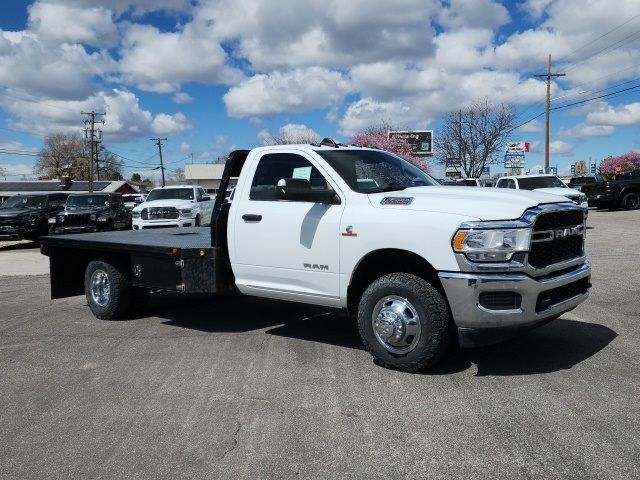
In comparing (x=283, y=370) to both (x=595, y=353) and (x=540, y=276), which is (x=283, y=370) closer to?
(x=540, y=276)

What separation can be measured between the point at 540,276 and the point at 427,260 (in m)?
0.89

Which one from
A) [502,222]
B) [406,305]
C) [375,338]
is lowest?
[375,338]

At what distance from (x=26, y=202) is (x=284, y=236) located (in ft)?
58.5

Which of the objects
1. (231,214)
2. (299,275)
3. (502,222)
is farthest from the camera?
(231,214)

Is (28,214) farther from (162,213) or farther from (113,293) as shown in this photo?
(113,293)

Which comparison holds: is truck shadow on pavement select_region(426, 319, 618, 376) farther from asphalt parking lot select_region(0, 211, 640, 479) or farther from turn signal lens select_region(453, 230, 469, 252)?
turn signal lens select_region(453, 230, 469, 252)

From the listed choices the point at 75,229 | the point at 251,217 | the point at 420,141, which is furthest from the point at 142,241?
the point at 420,141

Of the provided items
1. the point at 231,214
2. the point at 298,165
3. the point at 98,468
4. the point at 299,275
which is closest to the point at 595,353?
the point at 299,275

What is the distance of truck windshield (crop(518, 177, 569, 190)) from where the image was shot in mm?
19266

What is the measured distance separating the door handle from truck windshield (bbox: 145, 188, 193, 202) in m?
12.9

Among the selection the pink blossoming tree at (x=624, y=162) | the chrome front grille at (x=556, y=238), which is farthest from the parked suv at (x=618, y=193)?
the pink blossoming tree at (x=624, y=162)

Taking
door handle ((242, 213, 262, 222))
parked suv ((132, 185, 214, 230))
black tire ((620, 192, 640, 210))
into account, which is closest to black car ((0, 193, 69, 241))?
parked suv ((132, 185, 214, 230))

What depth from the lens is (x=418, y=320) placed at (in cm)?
485

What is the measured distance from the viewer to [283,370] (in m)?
5.22
